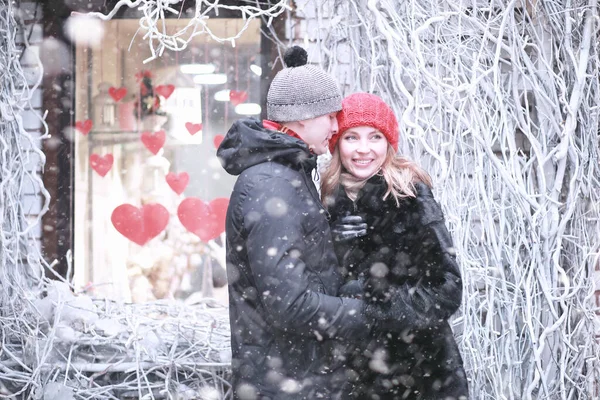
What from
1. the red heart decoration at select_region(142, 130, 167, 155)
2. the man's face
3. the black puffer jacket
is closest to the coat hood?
the man's face

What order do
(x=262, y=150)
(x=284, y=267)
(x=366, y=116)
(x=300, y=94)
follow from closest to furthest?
1. (x=284, y=267)
2. (x=262, y=150)
3. (x=300, y=94)
4. (x=366, y=116)

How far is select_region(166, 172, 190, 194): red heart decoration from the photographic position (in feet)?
13.9

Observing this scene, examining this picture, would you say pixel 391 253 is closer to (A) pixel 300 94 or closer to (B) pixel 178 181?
(A) pixel 300 94

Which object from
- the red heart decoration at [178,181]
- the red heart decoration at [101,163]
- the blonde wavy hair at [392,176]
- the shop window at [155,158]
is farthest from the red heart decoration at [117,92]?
the blonde wavy hair at [392,176]

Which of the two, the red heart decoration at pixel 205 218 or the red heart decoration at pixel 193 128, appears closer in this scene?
the red heart decoration at pixel 205 218

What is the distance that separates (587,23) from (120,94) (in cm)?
291

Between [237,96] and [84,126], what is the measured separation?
1036 mm

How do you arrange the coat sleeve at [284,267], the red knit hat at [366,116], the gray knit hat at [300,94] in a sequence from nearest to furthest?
the coat sleeve at [284,267] < the gray knit hat at [300,94] < the red knit hat at [366,116]

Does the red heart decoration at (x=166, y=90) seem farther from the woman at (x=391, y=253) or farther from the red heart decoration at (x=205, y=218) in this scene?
the woman at (x=391, y=253)

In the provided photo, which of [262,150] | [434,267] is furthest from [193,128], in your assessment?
[434,267]

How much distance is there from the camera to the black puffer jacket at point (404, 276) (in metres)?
2.20

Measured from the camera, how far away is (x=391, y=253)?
7.48 ft

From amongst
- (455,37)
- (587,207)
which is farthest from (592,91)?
(455,37)

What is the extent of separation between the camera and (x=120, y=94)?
168 inches
